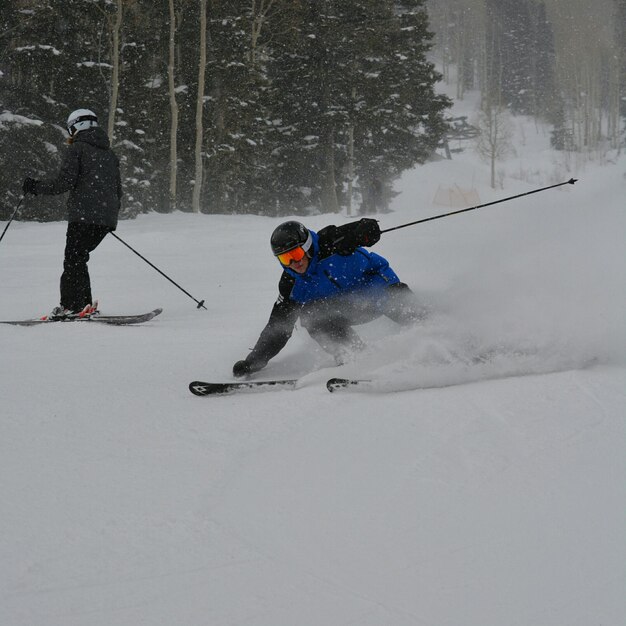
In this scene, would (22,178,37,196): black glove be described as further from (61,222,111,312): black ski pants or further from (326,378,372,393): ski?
(326,378,372,393): ski

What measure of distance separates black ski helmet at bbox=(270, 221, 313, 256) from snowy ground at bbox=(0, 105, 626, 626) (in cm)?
84

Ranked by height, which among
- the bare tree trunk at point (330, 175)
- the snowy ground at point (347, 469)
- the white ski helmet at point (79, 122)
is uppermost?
the bare tree trunk at point (330, 175)

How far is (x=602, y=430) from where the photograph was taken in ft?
9.68

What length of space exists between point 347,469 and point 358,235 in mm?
1958

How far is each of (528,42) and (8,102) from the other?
67262mm

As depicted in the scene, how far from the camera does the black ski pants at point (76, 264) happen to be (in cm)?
588

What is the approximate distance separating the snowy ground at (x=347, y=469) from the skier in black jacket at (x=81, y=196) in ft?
2.25

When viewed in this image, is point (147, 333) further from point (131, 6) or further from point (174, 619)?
point (131, 6)

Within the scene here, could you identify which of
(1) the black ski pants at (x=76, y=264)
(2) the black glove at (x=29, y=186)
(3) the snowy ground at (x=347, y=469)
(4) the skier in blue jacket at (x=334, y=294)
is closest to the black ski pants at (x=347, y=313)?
(4) the skier in blue jacket at (x=334, y=294)

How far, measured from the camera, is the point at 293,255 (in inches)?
164

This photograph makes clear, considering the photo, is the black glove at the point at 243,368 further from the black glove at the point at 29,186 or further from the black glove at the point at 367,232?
the black glove at the point at 29,186

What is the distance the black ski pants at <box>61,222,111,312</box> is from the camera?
5879 mm

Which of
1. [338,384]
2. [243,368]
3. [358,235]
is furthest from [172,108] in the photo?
[338,384]

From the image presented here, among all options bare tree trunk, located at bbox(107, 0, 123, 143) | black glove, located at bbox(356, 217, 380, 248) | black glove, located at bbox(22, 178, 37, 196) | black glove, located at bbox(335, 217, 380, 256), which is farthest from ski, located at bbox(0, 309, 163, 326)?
bare tree trunk, located at bbox(107, 0, 123, 143)
